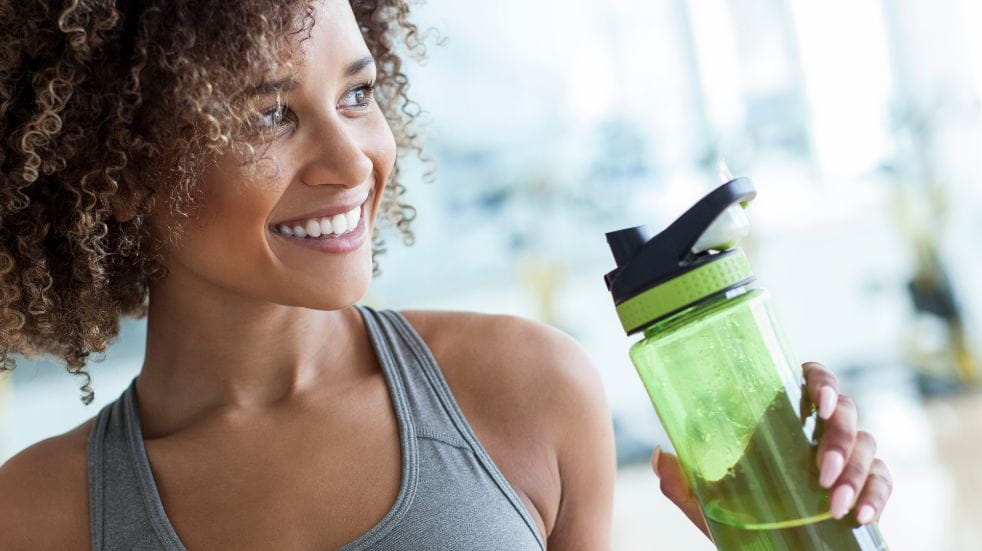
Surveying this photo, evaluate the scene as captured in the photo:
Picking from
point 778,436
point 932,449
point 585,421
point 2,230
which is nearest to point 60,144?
point 2,230

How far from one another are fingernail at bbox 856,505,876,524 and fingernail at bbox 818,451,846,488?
4cm

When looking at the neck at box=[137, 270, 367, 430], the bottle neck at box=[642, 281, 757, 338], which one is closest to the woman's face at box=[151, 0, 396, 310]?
the neck at box=[137, 270, 367, 430]

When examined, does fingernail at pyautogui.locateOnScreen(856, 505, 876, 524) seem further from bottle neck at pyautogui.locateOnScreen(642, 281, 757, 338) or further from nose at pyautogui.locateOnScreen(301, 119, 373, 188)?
nose at pyautogui.locateOnScreen(301, 119, 373, 188)

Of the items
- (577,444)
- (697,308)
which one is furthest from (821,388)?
(577,444)

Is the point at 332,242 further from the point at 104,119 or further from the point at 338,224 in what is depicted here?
the point at 104,119

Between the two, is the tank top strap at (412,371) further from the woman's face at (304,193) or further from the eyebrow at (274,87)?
the eyebrow at (274,87)

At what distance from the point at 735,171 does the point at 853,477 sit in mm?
3259

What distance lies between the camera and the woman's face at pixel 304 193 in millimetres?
1022

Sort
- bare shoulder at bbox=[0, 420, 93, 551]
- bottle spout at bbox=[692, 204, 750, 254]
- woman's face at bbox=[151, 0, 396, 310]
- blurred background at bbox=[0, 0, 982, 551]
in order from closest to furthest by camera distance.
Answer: bottle spout at bbox=[692, 204, 750, 254] → woman's face at bbox=[151, 0, 396, 310] → bare shoulder at bbox=[0, 420, 93, 551] → blurred background at bbox=[0, 0, 982, 551]

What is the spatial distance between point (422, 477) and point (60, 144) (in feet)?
1.71

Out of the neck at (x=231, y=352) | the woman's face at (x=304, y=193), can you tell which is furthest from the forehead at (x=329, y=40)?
the neck at (x=231, y=352)

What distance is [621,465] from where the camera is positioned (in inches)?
154

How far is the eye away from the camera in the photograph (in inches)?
43.0

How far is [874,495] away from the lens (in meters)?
0.81
